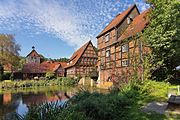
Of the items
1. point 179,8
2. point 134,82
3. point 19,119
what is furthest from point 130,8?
point 19,119

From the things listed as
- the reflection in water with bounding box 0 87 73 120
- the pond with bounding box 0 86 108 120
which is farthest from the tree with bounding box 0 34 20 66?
the reflection in water with bounding box 0 87 73 120

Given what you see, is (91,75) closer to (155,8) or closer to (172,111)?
(155,8)

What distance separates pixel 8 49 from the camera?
161ft

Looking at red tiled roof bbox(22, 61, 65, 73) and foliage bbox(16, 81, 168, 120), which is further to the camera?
red tiled roof bbox(22, 61, 65, 73)

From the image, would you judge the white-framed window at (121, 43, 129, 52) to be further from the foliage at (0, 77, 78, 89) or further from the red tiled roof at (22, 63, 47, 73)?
the red tiled roof at (22, 63, 47, 73)

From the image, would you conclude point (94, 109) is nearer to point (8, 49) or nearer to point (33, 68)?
point (8, 49)

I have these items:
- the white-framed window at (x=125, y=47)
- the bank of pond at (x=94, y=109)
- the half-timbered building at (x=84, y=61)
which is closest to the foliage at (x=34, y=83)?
the half-timbered building at (x=84, y=61)

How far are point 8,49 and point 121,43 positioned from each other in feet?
108

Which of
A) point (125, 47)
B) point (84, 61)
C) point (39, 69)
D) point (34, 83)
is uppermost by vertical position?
point (125, 47)

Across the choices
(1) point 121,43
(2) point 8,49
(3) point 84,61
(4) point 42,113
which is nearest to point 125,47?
(1) point 121,43

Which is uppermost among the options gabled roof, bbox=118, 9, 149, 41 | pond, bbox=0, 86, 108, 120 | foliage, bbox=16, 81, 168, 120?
gabled roof, bbox=118, 9, 149, 41

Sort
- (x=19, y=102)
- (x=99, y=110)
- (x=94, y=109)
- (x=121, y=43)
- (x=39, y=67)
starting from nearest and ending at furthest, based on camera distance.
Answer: (x=99, y=110) < (x=94, y=109) < (x=19, y=102) < (x=121, y=43) < (x=39, y=67)

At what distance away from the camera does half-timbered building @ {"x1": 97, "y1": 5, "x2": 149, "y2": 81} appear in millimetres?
24203

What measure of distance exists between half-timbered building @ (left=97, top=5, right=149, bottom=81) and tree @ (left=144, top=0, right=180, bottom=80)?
1823 mm
